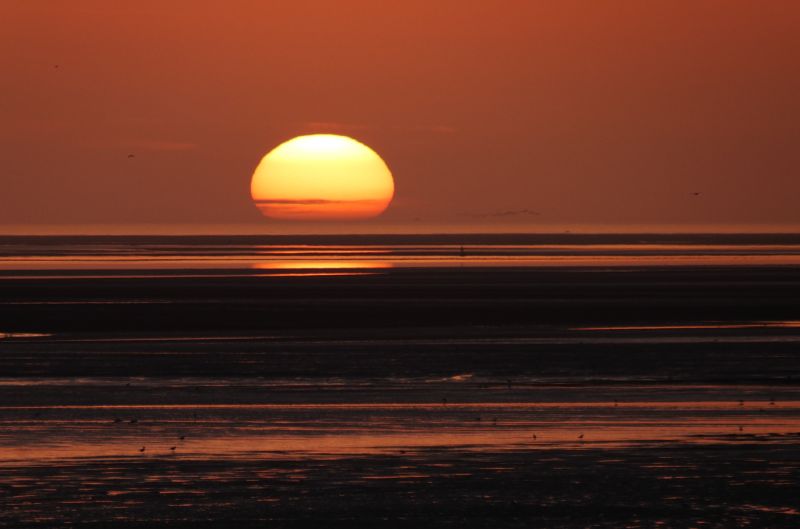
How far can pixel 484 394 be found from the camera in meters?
26.5

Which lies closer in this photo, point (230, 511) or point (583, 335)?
point (230, 511)

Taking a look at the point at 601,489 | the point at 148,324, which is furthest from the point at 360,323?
the point at 601,489

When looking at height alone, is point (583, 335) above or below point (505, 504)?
above

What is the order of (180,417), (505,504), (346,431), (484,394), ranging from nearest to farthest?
(505,504), (346,431), (180,417), (484,394)

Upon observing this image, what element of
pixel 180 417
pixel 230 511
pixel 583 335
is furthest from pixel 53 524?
pixel 583 335

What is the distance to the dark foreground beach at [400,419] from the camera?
636 inches

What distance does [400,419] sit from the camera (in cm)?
2292

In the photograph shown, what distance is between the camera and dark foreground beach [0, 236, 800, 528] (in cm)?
1616

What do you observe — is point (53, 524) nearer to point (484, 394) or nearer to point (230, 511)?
point (230, 511)

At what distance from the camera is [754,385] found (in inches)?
1094

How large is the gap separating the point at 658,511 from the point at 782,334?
27.4m

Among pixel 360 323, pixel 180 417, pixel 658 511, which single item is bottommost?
pixel 658 511

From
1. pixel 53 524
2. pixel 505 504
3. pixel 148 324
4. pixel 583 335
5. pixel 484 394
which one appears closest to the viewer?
pixel 53 524

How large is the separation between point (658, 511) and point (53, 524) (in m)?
6.19
